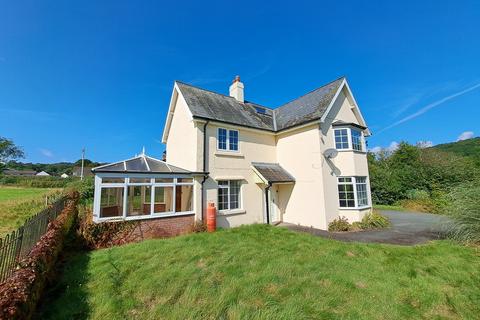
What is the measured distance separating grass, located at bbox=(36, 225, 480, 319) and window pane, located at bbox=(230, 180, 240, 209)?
542 cm

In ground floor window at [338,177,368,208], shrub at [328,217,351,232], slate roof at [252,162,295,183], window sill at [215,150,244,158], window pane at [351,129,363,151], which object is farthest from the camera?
window pane at [351,129,363,151]

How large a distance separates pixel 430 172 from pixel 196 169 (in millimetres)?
27480

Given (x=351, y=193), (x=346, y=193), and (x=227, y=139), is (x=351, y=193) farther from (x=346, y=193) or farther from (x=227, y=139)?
(x=227, y=139)

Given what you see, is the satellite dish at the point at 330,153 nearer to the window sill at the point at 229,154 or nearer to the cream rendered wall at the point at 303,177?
the cream rendered wall at the point at 303,177

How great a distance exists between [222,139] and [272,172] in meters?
4.48

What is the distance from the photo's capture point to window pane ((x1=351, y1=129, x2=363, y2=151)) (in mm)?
15953

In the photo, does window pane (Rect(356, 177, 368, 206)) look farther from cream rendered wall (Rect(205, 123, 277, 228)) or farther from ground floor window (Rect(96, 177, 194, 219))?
ground floor window (Rect(96, 177, 194, 219))

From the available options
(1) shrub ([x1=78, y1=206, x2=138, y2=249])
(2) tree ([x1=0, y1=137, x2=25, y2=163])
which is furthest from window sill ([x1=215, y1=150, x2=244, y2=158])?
(2) tree ([x1=0, y1=137, x2=25, y2=163])

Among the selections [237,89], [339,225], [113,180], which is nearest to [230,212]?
[339,225]

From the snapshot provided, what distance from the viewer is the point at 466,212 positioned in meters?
9.77

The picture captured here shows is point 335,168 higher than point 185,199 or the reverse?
higher

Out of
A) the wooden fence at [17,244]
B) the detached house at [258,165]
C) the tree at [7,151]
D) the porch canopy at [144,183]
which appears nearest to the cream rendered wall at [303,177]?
the detached house at [258,165]

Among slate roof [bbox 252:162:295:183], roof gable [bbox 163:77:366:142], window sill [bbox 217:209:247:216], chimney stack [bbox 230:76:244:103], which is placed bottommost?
window sill [bbox 217:209:247:216]

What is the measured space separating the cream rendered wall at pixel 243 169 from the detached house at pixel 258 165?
0.07m
